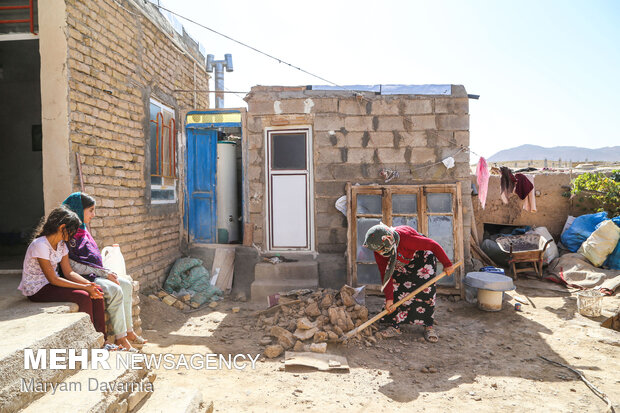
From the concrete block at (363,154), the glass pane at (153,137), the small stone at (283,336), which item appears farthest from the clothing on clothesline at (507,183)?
the glass pane at (153,137)

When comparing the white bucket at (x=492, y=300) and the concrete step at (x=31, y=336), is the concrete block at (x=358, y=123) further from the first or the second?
the concrete step at (x=31, y=336)

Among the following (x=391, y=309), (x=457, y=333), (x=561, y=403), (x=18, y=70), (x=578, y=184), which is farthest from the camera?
(x=578, y=184)

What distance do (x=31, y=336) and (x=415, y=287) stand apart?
3.83m

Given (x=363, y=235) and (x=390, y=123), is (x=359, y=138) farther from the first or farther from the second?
(x=363, y=235)

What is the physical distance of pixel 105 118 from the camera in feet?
16.4

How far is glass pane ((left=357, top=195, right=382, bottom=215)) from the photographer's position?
619cm

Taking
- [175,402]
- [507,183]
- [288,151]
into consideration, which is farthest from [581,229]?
[175,402]

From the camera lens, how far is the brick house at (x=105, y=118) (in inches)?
170

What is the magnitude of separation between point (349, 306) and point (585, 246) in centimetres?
499

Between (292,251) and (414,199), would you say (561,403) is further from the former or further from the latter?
(292,251)

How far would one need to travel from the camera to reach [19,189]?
7.13 m

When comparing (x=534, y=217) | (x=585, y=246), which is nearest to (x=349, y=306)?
(x=585, y=246)

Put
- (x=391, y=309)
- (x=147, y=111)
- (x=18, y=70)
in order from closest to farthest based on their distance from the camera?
(x=391, y=309)
(x=147, y=111)
(x=18, y=70)

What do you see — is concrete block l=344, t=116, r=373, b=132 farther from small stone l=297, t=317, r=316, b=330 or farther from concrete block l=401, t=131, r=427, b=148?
small stone l=297, t=317, r=316, b=330
